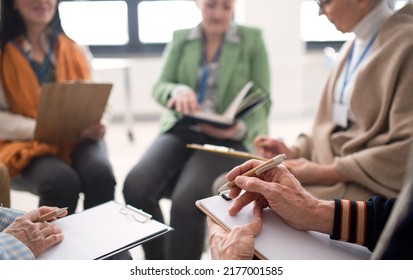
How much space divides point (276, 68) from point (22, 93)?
231 centimetres

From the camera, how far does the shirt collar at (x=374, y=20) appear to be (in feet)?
3.54

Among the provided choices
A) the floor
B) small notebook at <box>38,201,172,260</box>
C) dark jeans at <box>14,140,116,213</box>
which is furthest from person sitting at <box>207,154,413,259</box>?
the floor

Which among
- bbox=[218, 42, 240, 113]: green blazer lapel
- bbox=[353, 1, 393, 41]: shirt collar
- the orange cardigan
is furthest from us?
bbox=[218, 42, 240, 113]: green blazer lapel

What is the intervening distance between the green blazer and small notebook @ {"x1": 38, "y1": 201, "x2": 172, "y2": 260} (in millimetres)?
702

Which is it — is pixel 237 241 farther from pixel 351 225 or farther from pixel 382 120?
pixel 382 120

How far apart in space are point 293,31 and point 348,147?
7.67ft

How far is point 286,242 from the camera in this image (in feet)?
2.46

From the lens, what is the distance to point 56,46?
1.54 metres

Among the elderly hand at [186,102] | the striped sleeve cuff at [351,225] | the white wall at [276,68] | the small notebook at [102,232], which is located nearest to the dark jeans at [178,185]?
the elderly hand at [186,102]

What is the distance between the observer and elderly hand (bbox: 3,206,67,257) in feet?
2.50

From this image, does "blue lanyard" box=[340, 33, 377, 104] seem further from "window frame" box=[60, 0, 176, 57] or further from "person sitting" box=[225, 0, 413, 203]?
"window frame" box=[60, 0, 176, 57]

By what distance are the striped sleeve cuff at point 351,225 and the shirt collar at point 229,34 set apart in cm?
102

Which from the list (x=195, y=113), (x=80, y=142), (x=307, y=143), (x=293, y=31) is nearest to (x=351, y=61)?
(x=307, y=143)
